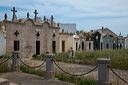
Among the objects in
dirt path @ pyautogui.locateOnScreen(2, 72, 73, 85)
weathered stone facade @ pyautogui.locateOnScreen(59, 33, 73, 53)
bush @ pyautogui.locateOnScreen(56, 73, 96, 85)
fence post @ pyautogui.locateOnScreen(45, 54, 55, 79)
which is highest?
weathered stone facade @ pyautogui.locateOnScreen(59, 33, 73, 53)

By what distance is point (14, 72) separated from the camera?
15984 millimetres

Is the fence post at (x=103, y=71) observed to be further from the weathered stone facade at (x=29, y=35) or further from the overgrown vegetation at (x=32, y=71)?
the weathered stone facade at (x=29, y=35)

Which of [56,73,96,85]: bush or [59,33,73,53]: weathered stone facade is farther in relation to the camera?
[59,33,73,53]: weathered stone facade

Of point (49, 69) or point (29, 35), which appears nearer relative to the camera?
point (49, 69)

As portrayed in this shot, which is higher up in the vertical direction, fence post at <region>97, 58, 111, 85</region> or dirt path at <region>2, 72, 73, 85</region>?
fence post at <region>97, 58, 111, 85</region>

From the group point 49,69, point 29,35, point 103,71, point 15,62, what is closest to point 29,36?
point 29,35

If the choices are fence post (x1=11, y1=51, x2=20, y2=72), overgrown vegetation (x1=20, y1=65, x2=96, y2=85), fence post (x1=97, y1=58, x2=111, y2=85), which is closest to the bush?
overgrown vegetation (x1=20, y1=65, x2=96, y2=85)

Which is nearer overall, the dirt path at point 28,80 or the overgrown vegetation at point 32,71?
the dirt path at point 28,80

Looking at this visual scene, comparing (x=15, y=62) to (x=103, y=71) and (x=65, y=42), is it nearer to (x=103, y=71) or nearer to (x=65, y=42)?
(x=103, y=71)

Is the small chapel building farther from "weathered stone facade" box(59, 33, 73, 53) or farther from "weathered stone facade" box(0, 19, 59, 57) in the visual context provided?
"weathered stone facade" box(59, 33, 73, 53)

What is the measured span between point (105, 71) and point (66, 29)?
35.2 m

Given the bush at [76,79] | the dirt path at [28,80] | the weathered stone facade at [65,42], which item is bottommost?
the dirt path at [28,80]

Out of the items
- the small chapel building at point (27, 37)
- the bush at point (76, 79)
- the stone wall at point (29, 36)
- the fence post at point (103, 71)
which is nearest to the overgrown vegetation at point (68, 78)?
the bush at point (76, 79)

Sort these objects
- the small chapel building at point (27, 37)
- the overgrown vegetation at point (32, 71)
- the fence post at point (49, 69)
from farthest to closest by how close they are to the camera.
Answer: the small chapel building at point (27, 37) < the overgrown vegetation at point (32, 71) < the fence post at point (49, 69)
